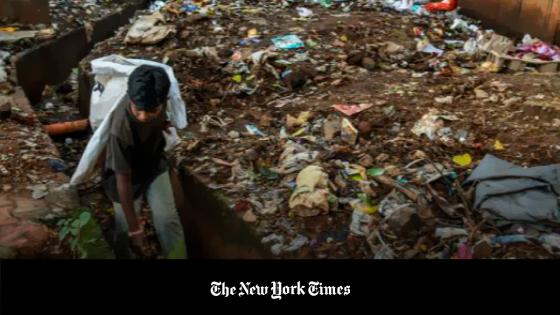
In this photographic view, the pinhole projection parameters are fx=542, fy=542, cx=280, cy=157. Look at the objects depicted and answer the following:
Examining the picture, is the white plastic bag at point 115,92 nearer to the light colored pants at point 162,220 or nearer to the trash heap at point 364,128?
the light colored pants at point 162,220

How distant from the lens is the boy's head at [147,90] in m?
2.69

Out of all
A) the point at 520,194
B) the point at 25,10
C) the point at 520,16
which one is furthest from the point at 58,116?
the point at 520,16

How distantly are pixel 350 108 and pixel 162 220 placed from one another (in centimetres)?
192

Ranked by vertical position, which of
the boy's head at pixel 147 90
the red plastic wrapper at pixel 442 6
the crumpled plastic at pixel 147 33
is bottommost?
the red plastic wrapper at pixel 442 6

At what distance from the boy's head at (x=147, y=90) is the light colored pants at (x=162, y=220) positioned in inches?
24.5

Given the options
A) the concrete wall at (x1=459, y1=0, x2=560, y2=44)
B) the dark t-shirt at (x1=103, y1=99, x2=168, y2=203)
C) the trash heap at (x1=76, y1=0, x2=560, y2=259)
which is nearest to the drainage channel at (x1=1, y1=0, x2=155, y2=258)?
the dark t-shirt at (x1=103, y1=99, x2=168, y2=203)

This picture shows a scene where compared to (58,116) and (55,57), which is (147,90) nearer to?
(58,116)

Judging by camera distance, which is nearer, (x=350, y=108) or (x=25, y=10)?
(x=350, y=108)

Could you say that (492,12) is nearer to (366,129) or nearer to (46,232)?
(366,129)

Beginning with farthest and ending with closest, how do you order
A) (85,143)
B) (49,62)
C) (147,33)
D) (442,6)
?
(442,6) → (49,62) → (147,33) → (85,143)

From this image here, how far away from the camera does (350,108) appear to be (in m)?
4.49

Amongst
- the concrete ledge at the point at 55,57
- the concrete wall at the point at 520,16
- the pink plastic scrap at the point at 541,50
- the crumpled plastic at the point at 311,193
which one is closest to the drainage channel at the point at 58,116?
the concrete ledge at the point at 55,57

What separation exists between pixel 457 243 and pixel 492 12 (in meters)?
4.91

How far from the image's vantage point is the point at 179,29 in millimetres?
6285
